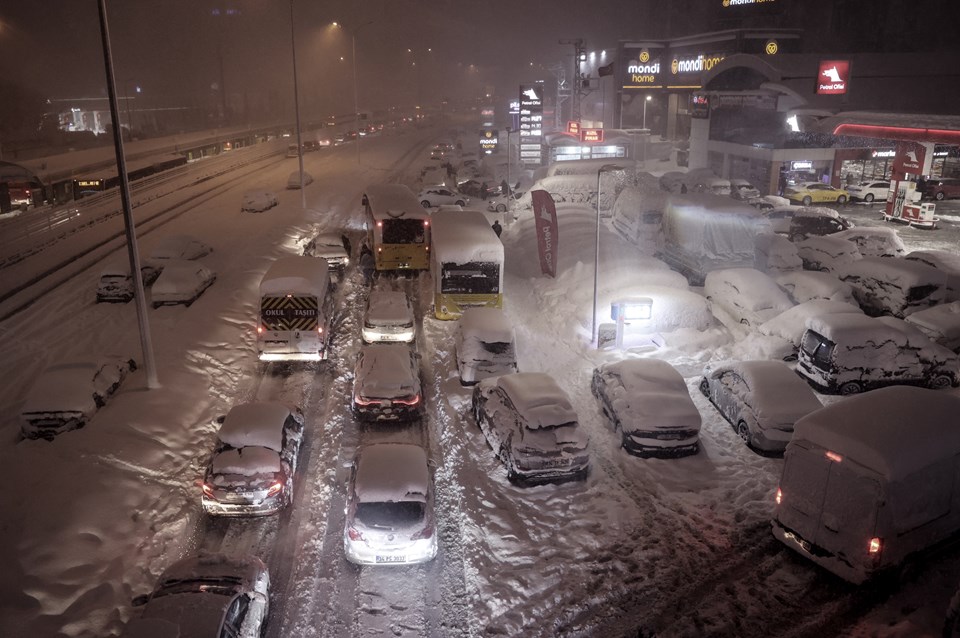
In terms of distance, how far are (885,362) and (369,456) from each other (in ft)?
45.5

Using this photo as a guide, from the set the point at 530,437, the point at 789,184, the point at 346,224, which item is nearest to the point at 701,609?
the point at 530,437

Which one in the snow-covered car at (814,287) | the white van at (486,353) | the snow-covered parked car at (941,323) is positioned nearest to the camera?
the white van at (486,353)

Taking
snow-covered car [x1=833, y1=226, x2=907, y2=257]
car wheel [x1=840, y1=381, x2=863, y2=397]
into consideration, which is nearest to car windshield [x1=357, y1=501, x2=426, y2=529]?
car wheel [x1=840, y1=381, x2=863, y2=397]

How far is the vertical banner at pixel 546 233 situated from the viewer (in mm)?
27708

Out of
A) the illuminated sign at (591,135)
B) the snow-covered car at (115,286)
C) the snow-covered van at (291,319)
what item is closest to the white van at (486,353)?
the snow-covered van at (291,319)

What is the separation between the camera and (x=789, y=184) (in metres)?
50.9

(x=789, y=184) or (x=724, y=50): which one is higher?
(x=724, y=50)

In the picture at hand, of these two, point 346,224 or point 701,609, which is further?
point 346,224

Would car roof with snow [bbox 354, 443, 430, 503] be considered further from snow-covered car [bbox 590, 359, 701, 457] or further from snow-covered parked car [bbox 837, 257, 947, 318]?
snow-covered parked car [bbox 837, 257, 947, 318]

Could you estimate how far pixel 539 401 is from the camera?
50.2 ft

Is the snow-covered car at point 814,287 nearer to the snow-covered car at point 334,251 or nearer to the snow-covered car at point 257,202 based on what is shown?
the snow-covered car at point 334,251

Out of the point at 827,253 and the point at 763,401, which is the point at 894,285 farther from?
the point at 763,401

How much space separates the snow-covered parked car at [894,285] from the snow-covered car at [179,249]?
84.9 feet

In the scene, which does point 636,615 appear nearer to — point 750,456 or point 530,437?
point 530,437
